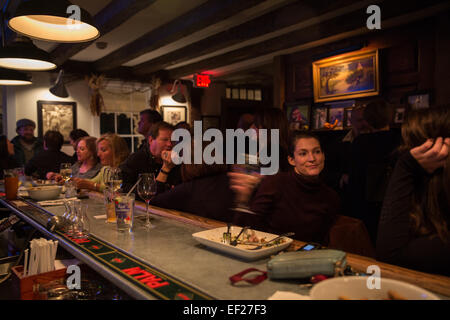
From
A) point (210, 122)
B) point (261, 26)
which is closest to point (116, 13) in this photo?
point (261, 26)

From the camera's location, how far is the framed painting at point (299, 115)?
5609 mm

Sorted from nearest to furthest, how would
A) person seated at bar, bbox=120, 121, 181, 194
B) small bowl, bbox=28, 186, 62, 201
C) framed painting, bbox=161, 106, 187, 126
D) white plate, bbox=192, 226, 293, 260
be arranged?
white plate, bbox=192, 226, 293, 260 < small bowl, bbox=28, 186, 62, 201 < person seated at bar, bbox=120, 121, 181, 194 < framed painting, bbox=161, 106, 187, 126

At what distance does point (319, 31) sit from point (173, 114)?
4532mm

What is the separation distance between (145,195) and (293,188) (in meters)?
0.81

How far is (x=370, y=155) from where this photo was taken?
8.75 ft

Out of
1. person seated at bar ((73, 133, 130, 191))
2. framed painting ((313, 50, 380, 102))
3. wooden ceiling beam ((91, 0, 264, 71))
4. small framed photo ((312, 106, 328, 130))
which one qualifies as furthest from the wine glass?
small framed photo ((312, 106, 328, 130))

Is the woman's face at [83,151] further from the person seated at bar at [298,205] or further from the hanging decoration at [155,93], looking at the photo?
the hanging decoration at [155,93]

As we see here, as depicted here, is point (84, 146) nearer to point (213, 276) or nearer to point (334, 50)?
point (213, 276)

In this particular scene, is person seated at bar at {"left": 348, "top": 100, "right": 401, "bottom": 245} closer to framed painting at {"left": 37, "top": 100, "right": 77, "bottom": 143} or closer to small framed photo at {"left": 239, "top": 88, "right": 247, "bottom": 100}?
framed painting at {"left": 37, "top": 100, "right": 77, "bottom": 143}

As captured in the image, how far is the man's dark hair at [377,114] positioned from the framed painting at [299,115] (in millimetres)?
2833

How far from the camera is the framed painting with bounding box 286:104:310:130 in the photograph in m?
5.61

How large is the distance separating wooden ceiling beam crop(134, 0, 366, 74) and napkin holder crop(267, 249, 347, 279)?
321 cm

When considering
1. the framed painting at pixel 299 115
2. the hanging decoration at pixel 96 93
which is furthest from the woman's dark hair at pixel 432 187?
the hanging decoration at pixel 96 93

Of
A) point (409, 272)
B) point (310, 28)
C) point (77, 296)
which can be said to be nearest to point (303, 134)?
point (409, 272)
